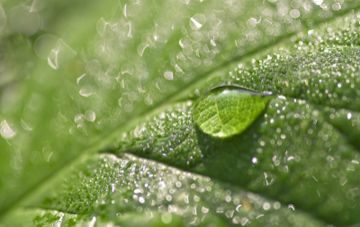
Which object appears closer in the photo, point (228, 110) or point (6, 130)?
point (228, 110)

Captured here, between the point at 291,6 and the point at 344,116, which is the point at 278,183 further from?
the point at 291,6

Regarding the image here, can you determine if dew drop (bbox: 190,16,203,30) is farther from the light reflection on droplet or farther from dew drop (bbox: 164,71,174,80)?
the light reflection on droplet

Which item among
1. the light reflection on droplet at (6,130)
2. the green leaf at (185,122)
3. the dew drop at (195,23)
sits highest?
the dew drop at (195,23)

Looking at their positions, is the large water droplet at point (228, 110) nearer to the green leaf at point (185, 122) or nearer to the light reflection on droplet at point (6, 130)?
the green leaf at point (185, 122)

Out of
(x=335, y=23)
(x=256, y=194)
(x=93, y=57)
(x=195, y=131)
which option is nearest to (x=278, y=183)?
(x=256, y=194)

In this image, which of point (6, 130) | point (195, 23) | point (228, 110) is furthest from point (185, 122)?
point (6, 130)

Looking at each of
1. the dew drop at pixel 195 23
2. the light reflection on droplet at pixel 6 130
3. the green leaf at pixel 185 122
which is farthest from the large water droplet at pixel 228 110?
the light reflection on droplet at pixel 6 130

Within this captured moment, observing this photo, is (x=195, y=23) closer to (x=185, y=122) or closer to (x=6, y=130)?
(x=185, y=122)

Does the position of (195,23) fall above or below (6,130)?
above
